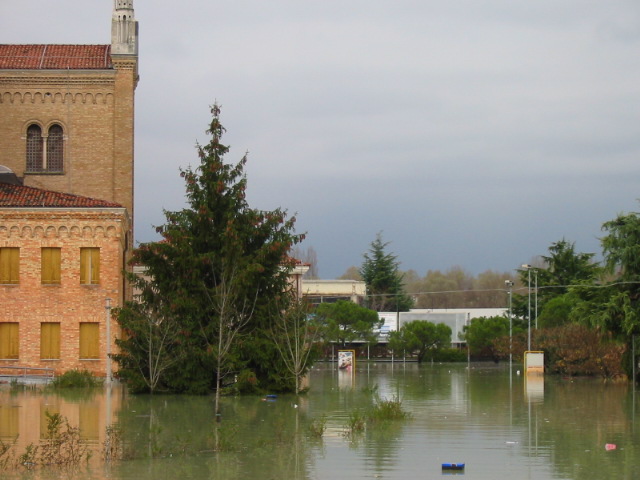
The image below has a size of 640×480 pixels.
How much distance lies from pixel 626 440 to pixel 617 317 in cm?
2199

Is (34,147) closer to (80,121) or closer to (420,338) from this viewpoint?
(80,121)

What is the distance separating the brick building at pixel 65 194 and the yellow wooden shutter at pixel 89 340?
0.13ft

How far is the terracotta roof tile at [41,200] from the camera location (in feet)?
132

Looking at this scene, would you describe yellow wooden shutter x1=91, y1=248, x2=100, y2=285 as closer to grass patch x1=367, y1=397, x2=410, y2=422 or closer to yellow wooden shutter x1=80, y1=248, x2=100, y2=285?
yellow wooden shutter x1=80, y1=248, x2=100, y2=285

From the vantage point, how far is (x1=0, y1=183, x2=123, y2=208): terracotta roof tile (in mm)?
40312

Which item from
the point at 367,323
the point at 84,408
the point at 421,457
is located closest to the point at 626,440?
the point at 421,457

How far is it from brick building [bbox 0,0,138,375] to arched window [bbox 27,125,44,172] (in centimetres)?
5

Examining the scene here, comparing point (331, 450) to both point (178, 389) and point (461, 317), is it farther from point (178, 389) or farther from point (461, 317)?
point (461, 317)

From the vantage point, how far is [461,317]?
3226 inches

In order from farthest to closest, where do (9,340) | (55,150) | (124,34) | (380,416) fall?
1. (55,150)
2. (124,34)
3. (9,340)
4. (380,416)

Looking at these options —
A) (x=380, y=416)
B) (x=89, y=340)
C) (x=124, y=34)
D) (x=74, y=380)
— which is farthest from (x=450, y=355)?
(x=380, y=416)

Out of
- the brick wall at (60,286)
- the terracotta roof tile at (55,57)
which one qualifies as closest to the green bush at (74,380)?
the brick wall at (60,286)

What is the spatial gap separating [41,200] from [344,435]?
2290 cm

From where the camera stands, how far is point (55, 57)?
49188 mm
